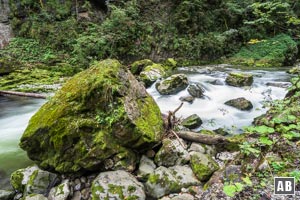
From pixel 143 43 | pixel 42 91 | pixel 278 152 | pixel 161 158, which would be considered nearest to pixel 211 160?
pixel 161 158

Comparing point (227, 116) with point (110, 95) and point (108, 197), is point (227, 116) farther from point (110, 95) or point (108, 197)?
→ point (108, 197)

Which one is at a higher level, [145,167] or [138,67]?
[145,167]

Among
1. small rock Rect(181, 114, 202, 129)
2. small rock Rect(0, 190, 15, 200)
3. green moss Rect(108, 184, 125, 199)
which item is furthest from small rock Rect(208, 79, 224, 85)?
small rock Rect(0, 190, 15, 200)

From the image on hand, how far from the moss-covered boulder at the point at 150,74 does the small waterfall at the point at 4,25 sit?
8.46 m

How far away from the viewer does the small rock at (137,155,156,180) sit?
3727 mm

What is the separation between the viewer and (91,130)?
391 cm

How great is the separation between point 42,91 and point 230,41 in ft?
35.9

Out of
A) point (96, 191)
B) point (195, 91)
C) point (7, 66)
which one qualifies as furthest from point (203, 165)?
point (7, 66)

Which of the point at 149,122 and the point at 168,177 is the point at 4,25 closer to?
the point at 149,122

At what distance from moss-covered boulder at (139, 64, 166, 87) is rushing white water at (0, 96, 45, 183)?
366 cm

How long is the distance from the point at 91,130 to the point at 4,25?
1284 cm

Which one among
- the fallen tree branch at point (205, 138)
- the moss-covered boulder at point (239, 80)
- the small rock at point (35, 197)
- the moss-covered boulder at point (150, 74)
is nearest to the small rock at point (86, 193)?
the small rock at point (35, 197)

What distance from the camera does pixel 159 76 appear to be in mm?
9289

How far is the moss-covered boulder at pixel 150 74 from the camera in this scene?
343 inches
